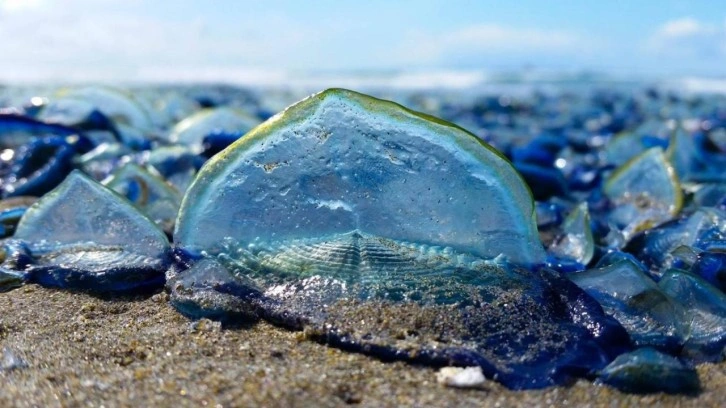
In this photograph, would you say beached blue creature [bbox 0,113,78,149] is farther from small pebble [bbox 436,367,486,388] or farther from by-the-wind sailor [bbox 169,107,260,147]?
small pebble [bbox 436,367,486,388]

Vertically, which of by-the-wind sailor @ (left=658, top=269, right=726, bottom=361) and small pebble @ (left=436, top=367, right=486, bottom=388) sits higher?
by-the-wind sailor @ (left=658, top=269, right=726, bottom=361)

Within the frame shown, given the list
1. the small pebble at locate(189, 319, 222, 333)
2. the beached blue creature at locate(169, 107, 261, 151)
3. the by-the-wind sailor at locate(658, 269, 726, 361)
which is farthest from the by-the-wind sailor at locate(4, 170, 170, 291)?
the beached blue creature at locate(169, 107, 261, 151)

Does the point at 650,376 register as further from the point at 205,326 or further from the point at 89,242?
the point at 89,242

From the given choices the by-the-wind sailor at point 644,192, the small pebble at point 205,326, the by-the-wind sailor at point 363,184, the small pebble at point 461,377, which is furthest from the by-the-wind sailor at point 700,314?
the small pebble at point 205,326

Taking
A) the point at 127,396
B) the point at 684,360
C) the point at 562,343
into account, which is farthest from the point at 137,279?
the point at 684,360

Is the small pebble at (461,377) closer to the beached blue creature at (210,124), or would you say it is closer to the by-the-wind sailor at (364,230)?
the by-the-wind sailor at (364,230)

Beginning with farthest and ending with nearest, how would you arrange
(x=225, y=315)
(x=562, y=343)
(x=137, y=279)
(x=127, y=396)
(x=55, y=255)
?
(x=55, y=255) → (x=137, y=279) → (x=225, y=315) → (x=562, y=343) → (x=127, y=396)

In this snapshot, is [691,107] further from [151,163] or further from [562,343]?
[562,343]

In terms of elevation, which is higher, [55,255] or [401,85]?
[55,255]

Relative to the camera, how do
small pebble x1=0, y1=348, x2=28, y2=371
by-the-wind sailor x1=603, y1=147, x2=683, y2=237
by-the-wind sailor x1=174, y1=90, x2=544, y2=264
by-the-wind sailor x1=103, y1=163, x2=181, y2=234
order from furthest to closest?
by-the-wind sailor x1=603, y1=147, x2=683, y2=237 < by-the-wind sailor x1=103, y1=163, x2=181, y2=234 < by-the-wind sailor x1=174, y1=90, x2=544, y2=264 < small pebble x1=0, y1=348, x2=28, y2=371
